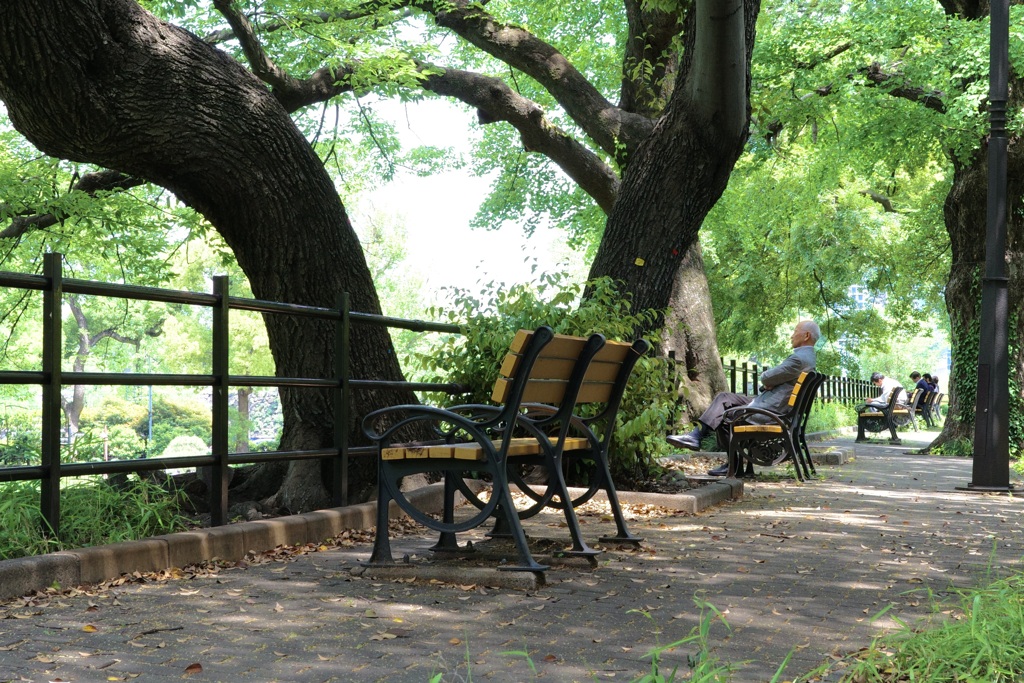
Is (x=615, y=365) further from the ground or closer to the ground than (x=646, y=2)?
closer to the ground

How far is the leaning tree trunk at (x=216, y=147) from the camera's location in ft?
23.2

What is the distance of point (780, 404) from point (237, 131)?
6371mm

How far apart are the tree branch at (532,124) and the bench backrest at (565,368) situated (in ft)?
34.2

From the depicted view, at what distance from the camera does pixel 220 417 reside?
6375 millimetres

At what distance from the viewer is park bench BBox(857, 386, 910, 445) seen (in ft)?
72.4

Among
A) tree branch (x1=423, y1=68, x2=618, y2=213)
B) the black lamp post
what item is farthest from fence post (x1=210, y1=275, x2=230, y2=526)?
tree branch (x1=423, y1=68, x2=618, y2=213)

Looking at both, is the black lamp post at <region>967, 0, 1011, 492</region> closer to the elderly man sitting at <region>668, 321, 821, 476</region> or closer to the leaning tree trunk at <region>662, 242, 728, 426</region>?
the elderly man sitting at <region>668, 321, 821, 476</region>

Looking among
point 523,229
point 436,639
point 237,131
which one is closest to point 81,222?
point 237,131

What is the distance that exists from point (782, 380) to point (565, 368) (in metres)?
6.33

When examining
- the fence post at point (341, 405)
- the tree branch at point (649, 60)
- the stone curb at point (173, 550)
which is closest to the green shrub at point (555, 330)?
the fence post at point (341, 405)

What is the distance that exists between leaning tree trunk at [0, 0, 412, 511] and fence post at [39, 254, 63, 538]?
7.48ft

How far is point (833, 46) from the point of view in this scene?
16.7 metres

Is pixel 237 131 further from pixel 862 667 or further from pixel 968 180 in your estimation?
pixel 968 180

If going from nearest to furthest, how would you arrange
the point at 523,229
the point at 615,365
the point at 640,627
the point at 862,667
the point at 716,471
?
1. the point at 862,667
2. the point at 640,627
3. the point at 615,365
4. the point at 716,471
5. the point at 523,229
